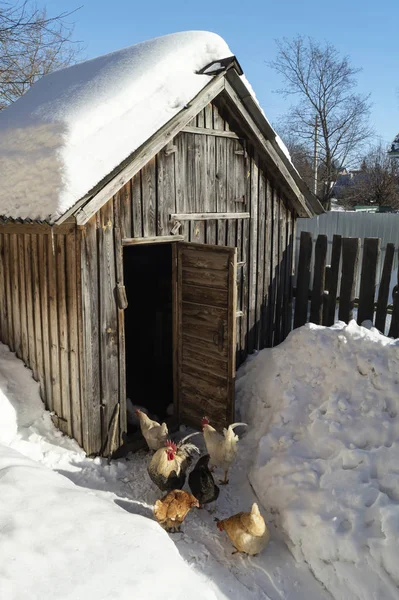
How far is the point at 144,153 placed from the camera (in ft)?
18.3

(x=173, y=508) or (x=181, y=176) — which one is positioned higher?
(x=181, y=176)

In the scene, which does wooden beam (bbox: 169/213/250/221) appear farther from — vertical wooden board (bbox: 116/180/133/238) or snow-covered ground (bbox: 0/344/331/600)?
snow-covered ground (bbox: 0/344/331/600)

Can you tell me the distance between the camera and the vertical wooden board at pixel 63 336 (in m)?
5.77

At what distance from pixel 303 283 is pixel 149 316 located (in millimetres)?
3160

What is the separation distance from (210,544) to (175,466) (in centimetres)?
86

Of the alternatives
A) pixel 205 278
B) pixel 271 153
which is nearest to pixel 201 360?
pixel 205 278

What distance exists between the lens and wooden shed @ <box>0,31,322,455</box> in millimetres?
5703

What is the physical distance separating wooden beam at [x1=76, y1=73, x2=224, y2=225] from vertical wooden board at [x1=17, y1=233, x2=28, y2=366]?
70.8 inches

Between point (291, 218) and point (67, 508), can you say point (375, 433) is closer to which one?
point (67, 508)

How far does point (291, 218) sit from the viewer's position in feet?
27.1

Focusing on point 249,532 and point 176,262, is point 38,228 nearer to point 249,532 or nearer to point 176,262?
point 176,262

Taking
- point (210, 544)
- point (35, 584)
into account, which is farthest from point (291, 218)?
point (35, 584)

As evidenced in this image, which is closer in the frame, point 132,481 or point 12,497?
point 12,497

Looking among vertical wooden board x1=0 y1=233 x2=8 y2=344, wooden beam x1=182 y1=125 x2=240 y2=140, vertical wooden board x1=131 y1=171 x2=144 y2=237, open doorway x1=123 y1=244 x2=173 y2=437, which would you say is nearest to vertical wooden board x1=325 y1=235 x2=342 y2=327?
wooden beam x1=182 y1=125 x2=240 y2=140
